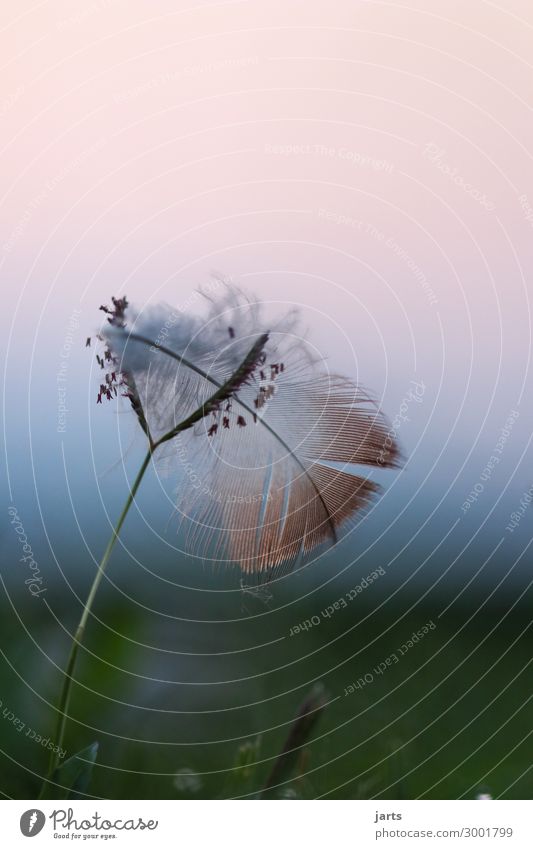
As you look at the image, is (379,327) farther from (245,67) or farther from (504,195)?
(245,67)

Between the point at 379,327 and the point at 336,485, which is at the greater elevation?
the point at 379,327

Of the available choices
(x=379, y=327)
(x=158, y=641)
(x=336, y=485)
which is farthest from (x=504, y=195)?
(x=158, y=641)
